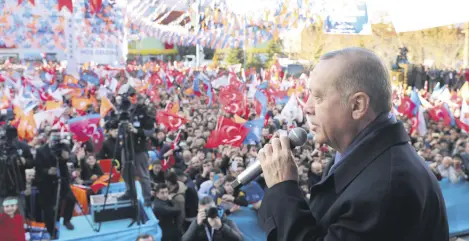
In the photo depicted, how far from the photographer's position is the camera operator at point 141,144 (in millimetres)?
7078

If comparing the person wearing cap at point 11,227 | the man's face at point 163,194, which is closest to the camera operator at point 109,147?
the man's face at point 163,194

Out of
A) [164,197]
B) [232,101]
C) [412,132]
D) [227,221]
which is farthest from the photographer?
[232,101]

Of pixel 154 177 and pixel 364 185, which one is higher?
pixel 364 185

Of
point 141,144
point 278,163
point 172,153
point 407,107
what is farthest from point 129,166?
point 407,107

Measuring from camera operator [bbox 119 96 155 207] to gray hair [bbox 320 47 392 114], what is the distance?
5762 millimetres

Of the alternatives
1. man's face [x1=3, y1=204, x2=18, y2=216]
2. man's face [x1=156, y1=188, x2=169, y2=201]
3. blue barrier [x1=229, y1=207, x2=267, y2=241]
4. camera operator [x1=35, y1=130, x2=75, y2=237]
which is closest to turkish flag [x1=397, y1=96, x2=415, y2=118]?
blue barrier [x1=229, y1=207, x2=267, y2=241]

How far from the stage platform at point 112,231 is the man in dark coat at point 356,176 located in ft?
16.0

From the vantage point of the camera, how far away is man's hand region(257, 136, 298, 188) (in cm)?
140

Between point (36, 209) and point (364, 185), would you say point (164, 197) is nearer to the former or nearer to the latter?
point (36, 209)

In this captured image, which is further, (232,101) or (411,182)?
(232,101)

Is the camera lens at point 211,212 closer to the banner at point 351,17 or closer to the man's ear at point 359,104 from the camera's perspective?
the man's ear at point 359,104

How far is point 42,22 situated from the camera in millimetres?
20266

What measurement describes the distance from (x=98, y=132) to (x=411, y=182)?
26.1ft

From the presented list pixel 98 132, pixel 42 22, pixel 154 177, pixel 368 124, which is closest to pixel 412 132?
pixel 154 177
